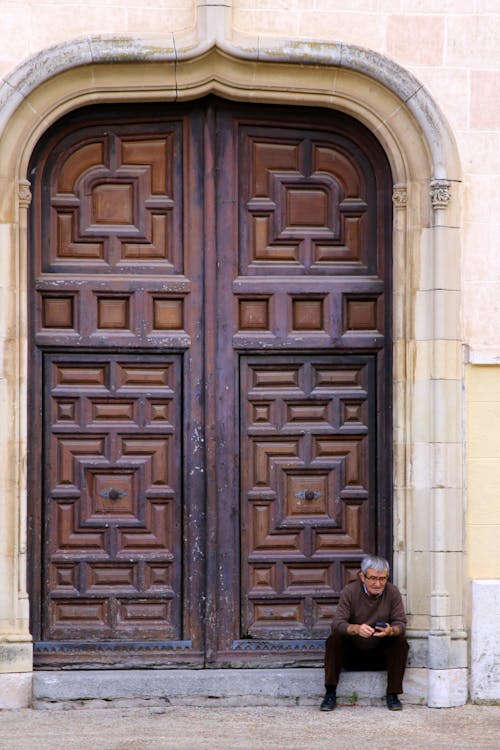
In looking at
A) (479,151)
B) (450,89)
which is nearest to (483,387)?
(479,151)

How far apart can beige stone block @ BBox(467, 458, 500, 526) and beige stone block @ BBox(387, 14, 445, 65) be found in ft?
8.37

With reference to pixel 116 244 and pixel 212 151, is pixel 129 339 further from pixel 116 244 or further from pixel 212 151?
pixel 212 151

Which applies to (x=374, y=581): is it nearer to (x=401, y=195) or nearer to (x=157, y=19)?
(x=401, y=195)

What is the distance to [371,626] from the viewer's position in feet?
31.7

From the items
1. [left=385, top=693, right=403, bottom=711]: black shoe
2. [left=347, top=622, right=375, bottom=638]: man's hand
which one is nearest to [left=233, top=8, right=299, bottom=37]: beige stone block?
[left=347, top=622, right=375, bottom=638]: man's hand

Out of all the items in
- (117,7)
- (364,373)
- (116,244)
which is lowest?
(364,373)

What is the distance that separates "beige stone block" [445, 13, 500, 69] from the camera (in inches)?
390

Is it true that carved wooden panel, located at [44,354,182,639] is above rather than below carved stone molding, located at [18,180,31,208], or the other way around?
below

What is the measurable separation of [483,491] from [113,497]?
2.36m

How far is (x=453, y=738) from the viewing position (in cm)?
918

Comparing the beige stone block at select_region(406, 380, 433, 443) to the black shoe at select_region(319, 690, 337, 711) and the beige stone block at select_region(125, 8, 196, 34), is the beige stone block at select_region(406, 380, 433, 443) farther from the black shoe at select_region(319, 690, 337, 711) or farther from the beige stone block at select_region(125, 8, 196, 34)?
the beige stone block at select_region(125, 8, 196, 34)

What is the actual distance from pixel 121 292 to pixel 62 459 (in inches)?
44.7

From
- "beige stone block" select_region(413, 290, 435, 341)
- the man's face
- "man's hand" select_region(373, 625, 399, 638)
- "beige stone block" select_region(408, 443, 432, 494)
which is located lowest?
"man's hand" select_region(373, 625, 399, 638)

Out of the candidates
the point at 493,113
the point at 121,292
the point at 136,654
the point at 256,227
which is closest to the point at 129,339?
the point at 121,292
